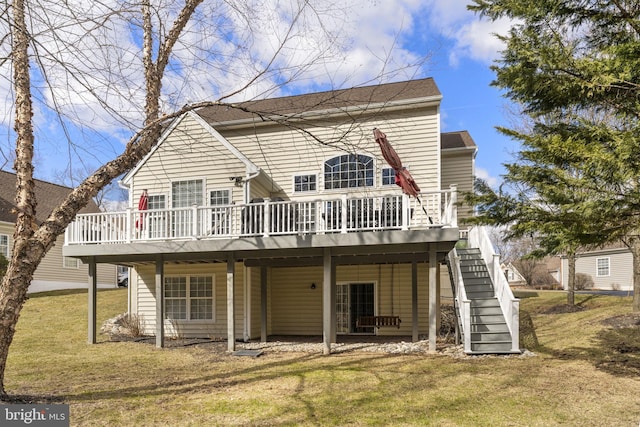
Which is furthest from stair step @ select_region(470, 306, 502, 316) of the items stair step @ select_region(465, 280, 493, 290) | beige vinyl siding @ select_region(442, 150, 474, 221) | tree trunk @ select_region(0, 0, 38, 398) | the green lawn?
tree trunk @ select_region(0, 0, 38, 398)

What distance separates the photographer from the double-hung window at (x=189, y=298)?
49.4ft

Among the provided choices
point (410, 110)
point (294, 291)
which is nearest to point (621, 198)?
point (410, 110)

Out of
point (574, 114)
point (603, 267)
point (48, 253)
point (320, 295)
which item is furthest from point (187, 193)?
point (603, 267)

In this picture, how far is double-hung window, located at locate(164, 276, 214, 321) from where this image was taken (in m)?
15.1

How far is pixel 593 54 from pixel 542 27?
0.89 metres

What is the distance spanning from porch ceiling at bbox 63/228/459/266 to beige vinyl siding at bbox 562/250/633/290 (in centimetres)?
2490

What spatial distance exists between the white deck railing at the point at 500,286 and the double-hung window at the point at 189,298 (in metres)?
8.43

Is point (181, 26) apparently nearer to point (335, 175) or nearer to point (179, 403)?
point (179, 403)

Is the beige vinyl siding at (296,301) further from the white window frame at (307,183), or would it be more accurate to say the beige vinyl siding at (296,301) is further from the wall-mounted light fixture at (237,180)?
the wall-mounted light fixture at (237,180)

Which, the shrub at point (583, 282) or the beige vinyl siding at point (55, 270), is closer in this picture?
the beige vinyl siding at point (55, 270)

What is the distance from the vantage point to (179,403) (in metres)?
6.73

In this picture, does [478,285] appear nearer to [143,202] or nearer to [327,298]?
[327,298]

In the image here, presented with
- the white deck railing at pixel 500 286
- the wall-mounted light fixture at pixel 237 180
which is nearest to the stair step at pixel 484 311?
the white deck railing at pixel 500 286

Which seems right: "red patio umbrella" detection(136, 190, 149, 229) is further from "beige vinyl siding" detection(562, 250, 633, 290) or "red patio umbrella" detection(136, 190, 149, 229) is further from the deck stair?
"beige vinyl siding" detection(562, 250, 633, 290)
